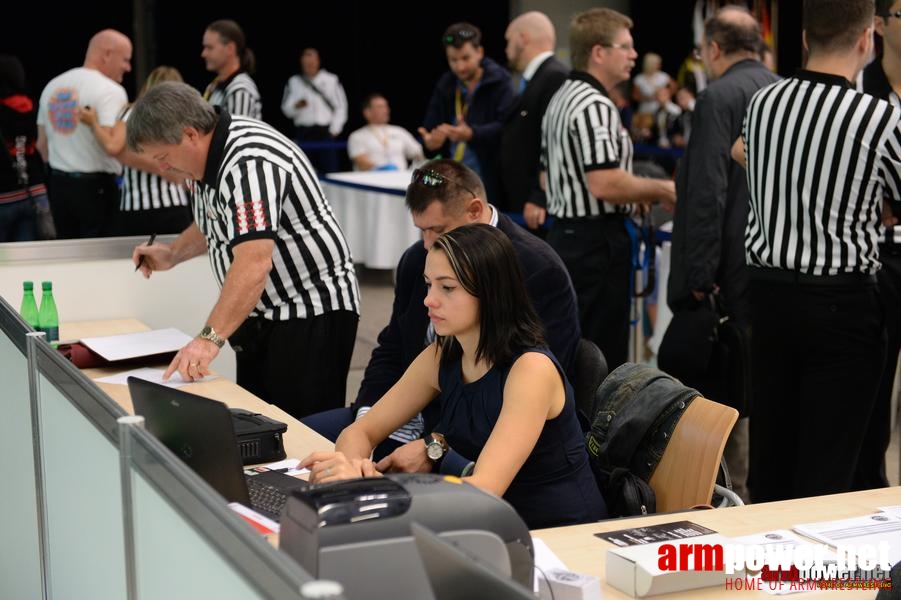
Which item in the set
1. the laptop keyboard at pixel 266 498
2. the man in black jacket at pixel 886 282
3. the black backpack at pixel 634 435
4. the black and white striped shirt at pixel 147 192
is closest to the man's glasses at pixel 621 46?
the man in black jacket at pixel 886 282

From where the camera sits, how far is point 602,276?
444 centimetres

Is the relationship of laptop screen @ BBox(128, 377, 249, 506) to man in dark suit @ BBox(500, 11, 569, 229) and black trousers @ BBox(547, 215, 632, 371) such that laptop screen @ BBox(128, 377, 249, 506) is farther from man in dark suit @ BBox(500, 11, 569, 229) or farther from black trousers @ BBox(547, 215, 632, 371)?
man in dark suit @ BBox(500, 11, 569, 229)

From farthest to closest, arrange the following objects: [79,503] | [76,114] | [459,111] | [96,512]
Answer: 1. [459,111]
2. [76,114]
3. [79,503]
4. [96,512]

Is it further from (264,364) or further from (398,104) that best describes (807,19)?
(398,104)

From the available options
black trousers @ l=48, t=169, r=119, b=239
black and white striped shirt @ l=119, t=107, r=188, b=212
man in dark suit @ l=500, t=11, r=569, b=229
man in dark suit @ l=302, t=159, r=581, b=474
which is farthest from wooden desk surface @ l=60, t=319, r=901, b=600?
black trousers @ l=48, t=169, r=119, b=239

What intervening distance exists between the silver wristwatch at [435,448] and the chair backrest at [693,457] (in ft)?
1.48

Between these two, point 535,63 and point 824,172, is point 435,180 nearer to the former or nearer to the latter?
point 824,172

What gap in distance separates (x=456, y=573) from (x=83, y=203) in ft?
15.5

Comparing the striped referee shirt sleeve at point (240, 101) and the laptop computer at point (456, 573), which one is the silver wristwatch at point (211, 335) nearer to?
the laptop computer at point (456, 573)

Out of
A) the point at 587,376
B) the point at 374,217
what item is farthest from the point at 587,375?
the point at 374,217

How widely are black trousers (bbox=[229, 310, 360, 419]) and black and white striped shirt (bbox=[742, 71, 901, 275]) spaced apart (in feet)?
4.03

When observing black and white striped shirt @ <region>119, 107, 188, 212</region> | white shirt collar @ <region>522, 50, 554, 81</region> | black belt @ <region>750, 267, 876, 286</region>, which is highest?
white shirt collar @ <region>522, 50, 554, 81</region>

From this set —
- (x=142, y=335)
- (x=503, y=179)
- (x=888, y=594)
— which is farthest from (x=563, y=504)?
(x=503, y=179)

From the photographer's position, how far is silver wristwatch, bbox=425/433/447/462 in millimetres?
2473
